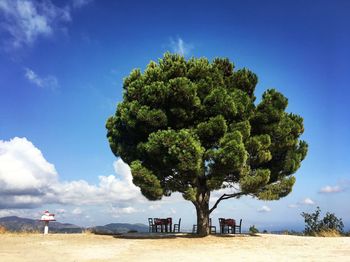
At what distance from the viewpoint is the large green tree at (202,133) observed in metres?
22.5

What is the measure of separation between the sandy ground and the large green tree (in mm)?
3533

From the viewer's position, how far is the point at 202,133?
23344 mm

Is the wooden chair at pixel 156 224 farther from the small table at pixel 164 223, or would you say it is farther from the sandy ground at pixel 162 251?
the sandy ground at pixel 162 251

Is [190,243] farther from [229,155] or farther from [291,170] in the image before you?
[291,170]

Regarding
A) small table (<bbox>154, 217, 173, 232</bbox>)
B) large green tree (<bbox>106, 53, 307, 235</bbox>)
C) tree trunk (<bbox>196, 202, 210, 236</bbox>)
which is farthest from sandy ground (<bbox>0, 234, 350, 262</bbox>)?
small table (<bbox>154, 217, 173, 232</bbox>)

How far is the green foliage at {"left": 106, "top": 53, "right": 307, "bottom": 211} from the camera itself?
884 inches

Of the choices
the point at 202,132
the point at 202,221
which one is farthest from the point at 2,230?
the point at 202,132

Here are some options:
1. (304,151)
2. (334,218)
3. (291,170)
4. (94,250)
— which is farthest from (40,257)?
(334,218)

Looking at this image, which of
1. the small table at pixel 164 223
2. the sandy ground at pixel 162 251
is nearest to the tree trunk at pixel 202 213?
the sandy ground at pixel 162 251

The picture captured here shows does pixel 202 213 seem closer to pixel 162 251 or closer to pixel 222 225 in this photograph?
pixel 222 225

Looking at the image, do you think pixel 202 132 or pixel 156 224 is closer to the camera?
pixel 202 132

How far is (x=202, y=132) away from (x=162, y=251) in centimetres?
768

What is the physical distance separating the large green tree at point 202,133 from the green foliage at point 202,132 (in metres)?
0.05

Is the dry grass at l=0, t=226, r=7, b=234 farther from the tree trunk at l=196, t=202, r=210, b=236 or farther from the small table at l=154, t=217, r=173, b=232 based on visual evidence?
the tree trunk at l=196, t=202, r=210, b=236
